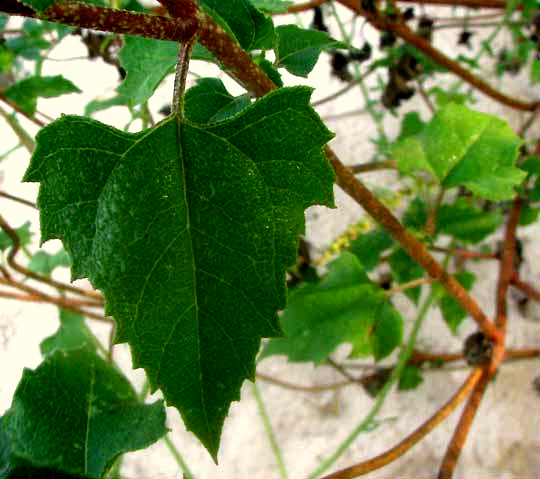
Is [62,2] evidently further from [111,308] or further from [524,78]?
[524,78]

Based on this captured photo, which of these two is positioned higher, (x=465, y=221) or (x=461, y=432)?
(x=465, y=221)

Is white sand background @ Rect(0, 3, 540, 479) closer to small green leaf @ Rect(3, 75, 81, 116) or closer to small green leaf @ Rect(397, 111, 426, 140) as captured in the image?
small green leaf @ Rect(397, 111, 426, 140)

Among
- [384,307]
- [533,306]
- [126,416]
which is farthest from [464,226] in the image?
[126,416]

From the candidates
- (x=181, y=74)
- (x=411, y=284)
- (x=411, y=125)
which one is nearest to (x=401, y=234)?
(x=411, y=284)

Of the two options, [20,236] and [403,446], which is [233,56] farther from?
[20,236]

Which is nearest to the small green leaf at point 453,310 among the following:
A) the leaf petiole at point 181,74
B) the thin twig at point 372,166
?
the thin twig at point 372,166

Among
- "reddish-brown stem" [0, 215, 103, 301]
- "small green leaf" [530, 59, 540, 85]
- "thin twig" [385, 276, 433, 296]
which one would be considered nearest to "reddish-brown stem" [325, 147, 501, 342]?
"thin twig" [385, 276, 433, 296]

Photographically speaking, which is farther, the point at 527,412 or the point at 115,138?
the point at 527,412
